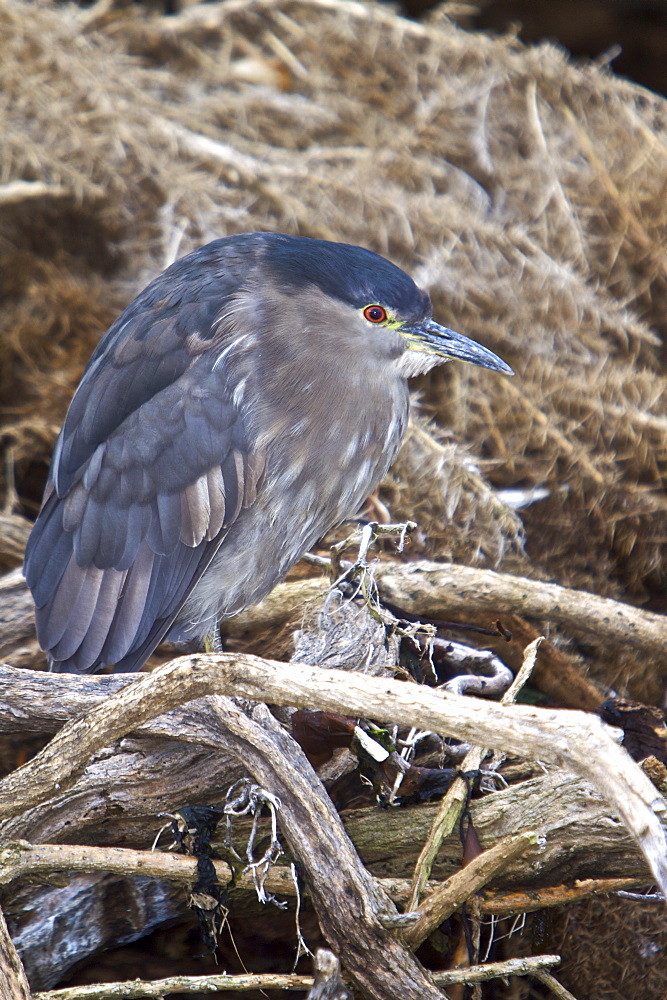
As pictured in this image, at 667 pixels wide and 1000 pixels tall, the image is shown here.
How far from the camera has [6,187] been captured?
2.45 m

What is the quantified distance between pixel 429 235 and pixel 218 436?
45.0 inches

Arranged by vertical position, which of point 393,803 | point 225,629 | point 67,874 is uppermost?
point 393,803

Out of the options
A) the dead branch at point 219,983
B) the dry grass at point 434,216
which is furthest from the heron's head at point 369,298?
the dead branch at point 219,983

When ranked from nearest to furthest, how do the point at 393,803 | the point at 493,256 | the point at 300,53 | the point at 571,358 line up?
1. the point at 393,803
2. the point at 571,358
3. the point at 493,256
4. the point at 300,53

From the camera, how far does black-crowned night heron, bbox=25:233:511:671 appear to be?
1.71 m

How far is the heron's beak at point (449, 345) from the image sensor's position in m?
1.79

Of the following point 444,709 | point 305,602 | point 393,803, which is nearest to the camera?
point 444,709

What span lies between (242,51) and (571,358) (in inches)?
66.8

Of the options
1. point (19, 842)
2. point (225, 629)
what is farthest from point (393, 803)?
point (225, 629)

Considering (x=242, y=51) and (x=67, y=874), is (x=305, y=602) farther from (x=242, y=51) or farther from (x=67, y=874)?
(x=242, y=51)

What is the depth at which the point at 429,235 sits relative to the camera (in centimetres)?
253

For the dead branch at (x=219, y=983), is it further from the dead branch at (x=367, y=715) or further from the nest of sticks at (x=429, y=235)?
the nest of sticks at (x=429, y=235)

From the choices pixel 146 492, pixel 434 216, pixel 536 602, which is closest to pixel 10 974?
pixel 146 492

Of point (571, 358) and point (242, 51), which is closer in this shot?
point (571, 358)
